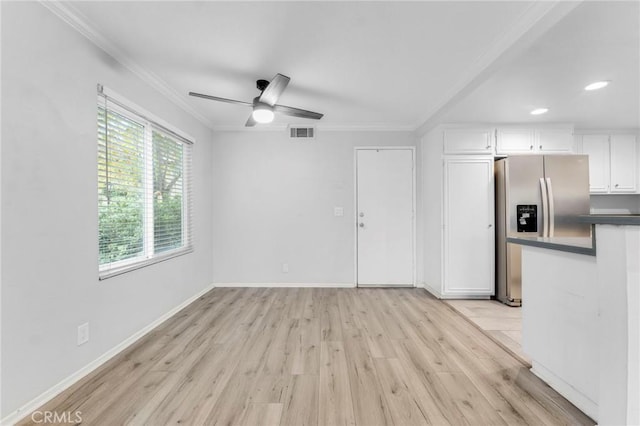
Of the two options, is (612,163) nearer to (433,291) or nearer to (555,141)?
(555,141)

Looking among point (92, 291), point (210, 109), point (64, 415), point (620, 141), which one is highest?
point (210, 109)

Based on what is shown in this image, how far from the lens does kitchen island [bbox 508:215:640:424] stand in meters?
1.13

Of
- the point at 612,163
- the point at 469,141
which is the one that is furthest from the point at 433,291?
the point at 612,163

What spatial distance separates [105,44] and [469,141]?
3826 mm

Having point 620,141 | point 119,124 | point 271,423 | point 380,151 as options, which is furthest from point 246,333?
point 620,141

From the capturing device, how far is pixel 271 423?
1375mm

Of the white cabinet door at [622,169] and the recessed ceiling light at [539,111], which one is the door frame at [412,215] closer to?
the recessed ceiling light at [539,111]

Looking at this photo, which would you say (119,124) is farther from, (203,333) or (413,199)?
(413,199)

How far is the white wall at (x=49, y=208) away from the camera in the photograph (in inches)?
54.3

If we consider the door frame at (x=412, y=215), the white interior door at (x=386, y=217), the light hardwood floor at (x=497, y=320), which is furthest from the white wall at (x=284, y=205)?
the light hardwood floor at (x=497, y=320)

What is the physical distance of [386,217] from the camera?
13.0 ft

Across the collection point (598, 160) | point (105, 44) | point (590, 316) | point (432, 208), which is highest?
point (105, 44)

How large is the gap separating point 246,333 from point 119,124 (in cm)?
213

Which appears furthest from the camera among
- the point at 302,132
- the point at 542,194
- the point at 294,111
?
the point at 302,132
